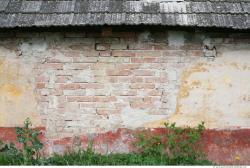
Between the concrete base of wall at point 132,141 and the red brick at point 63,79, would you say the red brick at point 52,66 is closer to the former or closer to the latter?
the red brick at point 63,79

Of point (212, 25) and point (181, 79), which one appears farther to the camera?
point (181, 79)

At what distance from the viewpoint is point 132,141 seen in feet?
22.4

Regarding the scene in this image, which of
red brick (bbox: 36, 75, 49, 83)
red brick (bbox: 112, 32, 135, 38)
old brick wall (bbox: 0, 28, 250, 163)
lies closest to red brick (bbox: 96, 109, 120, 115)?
old brick wall (bbox: 0, 28, 250, 163)

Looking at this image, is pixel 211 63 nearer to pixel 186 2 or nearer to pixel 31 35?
pixel 186 2

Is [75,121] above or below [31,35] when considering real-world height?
below

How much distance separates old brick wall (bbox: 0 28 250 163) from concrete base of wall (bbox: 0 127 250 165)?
6 cm

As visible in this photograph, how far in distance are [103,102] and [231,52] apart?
196 centimetres

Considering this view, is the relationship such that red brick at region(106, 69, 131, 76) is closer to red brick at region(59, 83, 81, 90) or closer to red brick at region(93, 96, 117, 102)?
red brick at region(93, 96, 117, 102)

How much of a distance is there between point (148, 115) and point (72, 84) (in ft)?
3.88

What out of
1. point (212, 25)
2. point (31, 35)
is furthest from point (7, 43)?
point (212, 25)

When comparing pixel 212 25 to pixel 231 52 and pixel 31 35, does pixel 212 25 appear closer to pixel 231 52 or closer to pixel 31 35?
pixel 231 52

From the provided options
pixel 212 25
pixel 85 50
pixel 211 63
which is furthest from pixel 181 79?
pixel 85 50

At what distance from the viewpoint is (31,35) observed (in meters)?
6.76

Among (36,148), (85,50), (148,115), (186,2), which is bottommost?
(36,148)
